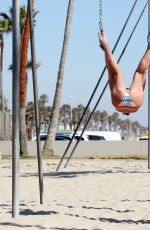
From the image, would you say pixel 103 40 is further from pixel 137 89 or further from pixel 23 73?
pixel 23 73

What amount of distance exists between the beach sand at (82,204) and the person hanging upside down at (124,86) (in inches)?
98.2

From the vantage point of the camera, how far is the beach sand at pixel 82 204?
8594mm

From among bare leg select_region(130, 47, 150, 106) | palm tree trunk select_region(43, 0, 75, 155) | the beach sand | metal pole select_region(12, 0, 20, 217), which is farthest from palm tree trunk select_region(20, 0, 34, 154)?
bare leg select_region(130, 47, 150, 106)

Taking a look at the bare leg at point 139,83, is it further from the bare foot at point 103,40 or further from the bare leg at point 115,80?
the bare foot at point 103,40

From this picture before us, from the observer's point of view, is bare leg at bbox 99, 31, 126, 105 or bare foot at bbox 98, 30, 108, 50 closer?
bare leg at bbox 99, 31, 126, 105

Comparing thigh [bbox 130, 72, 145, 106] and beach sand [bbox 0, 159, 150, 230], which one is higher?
thigh [bbox 130, 72, 145, 106]

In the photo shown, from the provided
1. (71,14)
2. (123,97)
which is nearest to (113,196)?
(123,97)

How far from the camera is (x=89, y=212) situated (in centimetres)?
986

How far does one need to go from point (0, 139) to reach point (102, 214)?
29.4 m

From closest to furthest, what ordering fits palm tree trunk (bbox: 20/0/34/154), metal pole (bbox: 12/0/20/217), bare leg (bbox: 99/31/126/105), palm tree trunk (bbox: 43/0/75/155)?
1. bare leg (bbox: 99/31/126/105)
2. metal pole (bbox: 12/0/20/217)
3. palm tree trunk (bbox: 43/0/75/155)
4. palm tree trunk (bbox: 20/0/34/154)

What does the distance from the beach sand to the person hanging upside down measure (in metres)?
2.49

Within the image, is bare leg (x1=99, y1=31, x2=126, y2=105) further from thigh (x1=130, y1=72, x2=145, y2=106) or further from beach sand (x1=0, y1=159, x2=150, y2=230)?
beach sand (x1=0, y1=159, x2=150, y2=230)

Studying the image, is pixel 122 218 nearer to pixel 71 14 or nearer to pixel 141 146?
pixel 71 14

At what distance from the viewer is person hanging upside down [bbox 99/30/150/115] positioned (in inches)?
244
